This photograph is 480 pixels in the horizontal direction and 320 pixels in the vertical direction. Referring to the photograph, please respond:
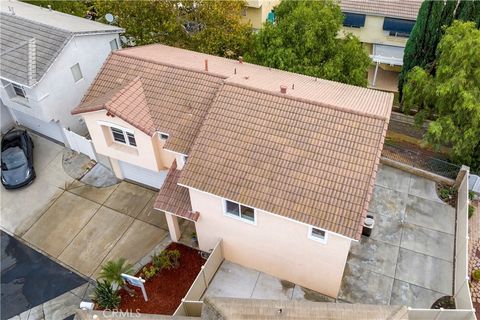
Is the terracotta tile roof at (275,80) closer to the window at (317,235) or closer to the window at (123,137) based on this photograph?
the window at (123,137)

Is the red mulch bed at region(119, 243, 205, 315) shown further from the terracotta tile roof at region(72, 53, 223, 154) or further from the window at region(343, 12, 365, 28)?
the window at region(343, 12, 365, 28)

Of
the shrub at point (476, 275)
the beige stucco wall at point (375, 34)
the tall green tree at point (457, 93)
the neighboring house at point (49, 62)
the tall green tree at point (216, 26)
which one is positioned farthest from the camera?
the beige stucco wall at point (375, 34)

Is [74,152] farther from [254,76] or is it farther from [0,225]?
[254,76]

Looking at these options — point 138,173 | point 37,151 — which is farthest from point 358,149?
point 37,151

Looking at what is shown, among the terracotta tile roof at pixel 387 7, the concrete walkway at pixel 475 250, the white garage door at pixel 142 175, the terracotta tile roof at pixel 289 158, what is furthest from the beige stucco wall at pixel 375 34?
the white garage door at pixel 142 175

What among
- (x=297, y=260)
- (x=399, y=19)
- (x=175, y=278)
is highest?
(x=399, y=19)
